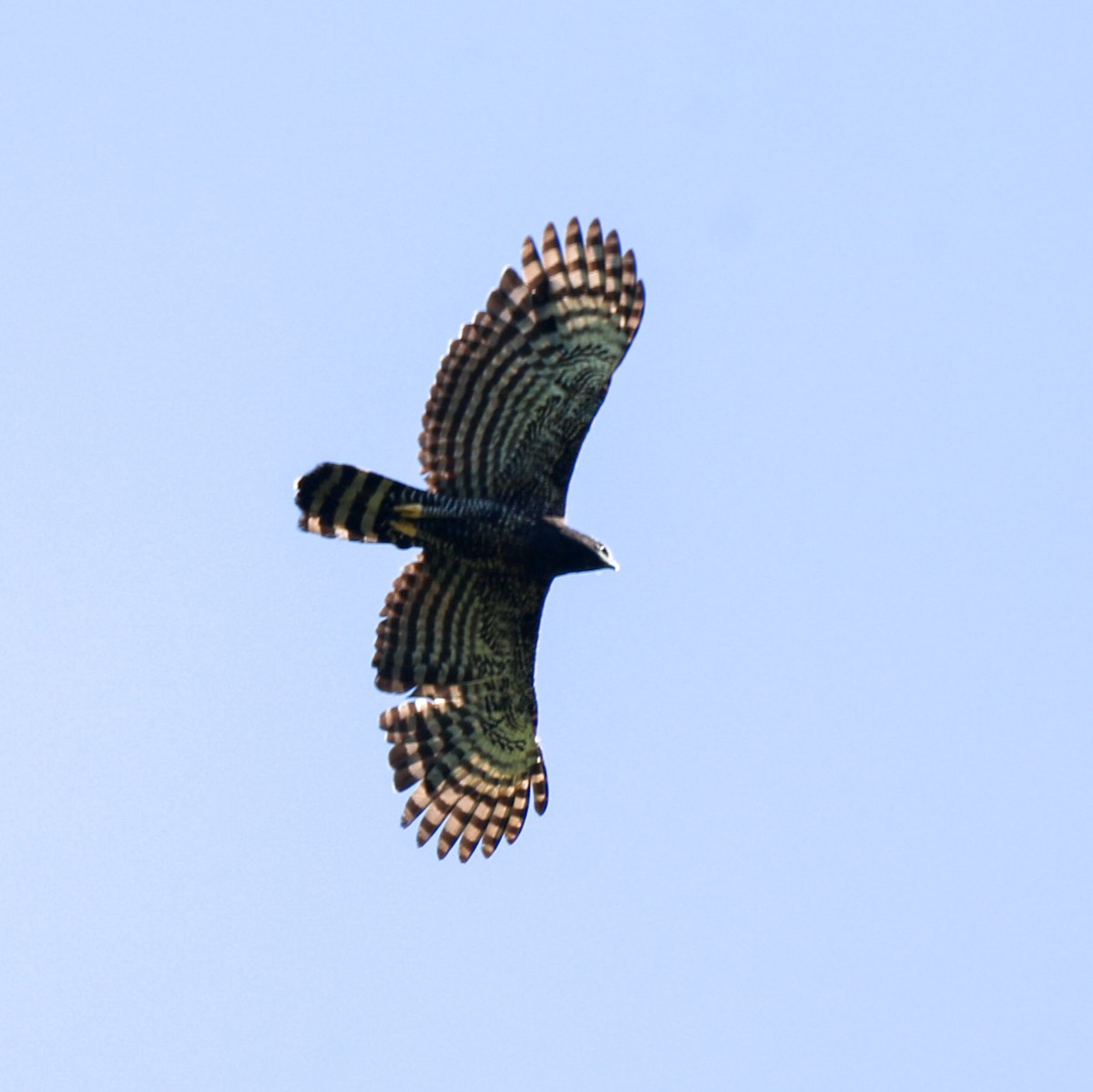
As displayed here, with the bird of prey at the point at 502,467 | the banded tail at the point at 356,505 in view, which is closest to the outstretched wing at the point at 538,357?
the bird of prey at the point at 502,467

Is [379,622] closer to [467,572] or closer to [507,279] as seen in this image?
[467,572]

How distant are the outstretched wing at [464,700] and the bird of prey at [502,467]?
0.06ft

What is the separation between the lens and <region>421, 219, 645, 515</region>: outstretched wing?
19453 millimetres

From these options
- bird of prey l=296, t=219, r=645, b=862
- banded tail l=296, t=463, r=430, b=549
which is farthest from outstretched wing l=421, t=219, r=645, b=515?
banded tail l=296, t=463, r=430, b=549

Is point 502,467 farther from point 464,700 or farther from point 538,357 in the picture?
point 464,700

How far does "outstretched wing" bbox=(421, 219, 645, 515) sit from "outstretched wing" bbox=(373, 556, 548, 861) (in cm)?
107

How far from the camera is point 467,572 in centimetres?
2009

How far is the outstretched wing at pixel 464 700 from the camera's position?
20.2 meters

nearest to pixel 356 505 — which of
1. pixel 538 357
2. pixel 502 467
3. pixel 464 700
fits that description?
pixel 502 467

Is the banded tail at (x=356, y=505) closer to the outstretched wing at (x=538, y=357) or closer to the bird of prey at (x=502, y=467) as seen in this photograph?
the bird of prey at (x=502, y=467)

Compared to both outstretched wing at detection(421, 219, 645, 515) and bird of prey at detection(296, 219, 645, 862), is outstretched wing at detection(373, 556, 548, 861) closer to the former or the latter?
bird of prey at detection(296, 219, 645, 862)

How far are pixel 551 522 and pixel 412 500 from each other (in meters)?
1.07

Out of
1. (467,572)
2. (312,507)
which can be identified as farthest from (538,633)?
(312,507)

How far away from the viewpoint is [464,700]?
20.7m
